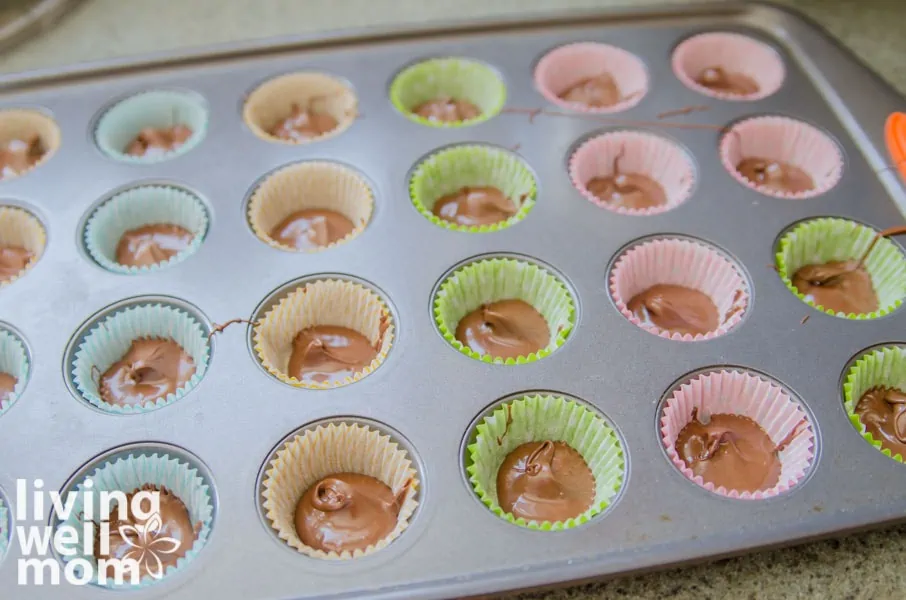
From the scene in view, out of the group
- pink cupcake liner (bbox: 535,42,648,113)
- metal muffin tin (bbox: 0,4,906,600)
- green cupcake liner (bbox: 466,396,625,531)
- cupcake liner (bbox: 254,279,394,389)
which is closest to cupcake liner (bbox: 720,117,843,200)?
metal muffin tin (bbox: 0,4,906,600)

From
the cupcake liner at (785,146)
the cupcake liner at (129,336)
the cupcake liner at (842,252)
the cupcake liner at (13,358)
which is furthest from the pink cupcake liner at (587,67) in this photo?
the cupcake liner at (13,358)

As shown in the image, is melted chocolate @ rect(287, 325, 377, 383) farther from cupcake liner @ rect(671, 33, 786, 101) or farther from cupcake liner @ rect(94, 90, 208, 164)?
cupcake liner @ rect(671, 33, 786, 101)

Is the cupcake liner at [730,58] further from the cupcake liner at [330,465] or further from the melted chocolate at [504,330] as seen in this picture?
the cupcake liner at [330,465]

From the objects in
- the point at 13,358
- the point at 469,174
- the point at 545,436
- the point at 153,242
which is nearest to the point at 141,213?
the point at 153,242

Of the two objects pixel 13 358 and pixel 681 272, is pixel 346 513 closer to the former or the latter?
pixel 13 358

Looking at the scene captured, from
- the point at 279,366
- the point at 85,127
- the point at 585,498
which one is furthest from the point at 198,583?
the point at 85,127
